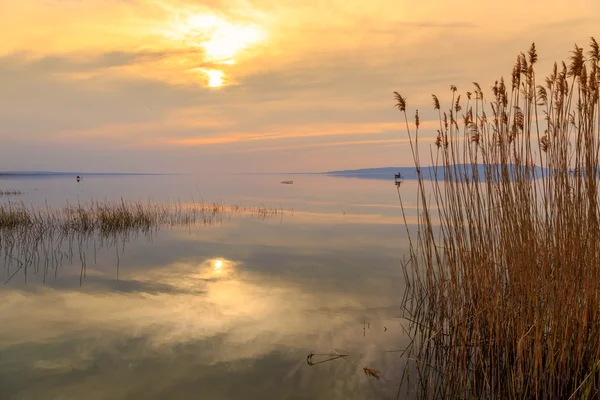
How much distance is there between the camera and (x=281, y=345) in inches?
253

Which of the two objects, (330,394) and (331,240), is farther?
(331,240)

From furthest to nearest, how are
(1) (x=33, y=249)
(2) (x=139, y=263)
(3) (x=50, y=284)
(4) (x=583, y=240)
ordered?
(1) (x=33, y=249) < (2) (x=139, y=263) < (3) (x=50, y=284) < (4) (x=583, y=240)

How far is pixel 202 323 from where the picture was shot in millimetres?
7266

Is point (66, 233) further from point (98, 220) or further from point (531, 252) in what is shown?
point (531, 252)

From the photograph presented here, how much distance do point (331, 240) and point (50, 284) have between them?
894 cm

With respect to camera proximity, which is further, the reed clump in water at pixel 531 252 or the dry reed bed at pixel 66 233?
the dry reed bed at pixel 66 233

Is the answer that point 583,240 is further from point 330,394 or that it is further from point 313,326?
point 313,326

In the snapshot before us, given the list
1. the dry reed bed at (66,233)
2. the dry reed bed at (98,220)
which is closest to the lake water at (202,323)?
the dry reed bed at (66,233)

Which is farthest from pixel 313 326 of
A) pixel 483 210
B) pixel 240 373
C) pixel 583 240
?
pixel 583 240

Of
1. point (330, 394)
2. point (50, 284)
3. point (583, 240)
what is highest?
point (583, 240)

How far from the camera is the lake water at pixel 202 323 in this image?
5277 millimetres

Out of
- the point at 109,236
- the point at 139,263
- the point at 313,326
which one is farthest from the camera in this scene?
the point at 109,236

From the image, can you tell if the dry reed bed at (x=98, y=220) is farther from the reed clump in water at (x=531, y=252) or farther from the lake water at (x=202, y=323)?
the reed clump in water at (x=531, y=252)

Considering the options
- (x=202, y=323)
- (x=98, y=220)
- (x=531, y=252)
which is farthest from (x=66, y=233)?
(x=531, y=252)
